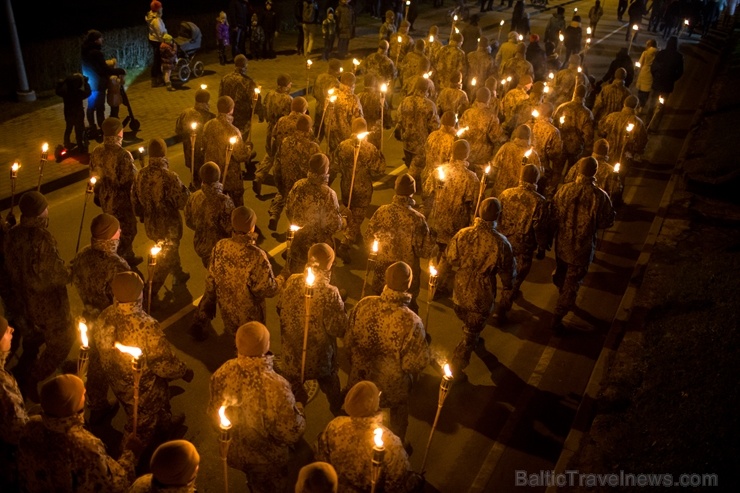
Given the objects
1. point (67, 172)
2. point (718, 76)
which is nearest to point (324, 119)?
point (67, 172)

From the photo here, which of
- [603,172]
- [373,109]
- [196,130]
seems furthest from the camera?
[373,109]

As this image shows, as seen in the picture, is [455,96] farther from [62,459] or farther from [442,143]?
[62,459]

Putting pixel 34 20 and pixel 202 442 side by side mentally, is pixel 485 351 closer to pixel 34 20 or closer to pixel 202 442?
pixel 202 442

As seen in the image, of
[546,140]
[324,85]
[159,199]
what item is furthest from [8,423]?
[324,85]

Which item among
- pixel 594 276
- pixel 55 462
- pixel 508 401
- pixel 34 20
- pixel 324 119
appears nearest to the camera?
pixel 55 462

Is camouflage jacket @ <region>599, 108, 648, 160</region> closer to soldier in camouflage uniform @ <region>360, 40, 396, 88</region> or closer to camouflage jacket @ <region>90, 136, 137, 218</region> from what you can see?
soldier in camouflage uniform @ <region>360, 40, 396, 88</region>

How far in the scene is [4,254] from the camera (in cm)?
718

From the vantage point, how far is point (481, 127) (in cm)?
1193

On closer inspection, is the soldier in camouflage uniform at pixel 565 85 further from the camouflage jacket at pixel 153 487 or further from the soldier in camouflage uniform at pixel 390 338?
the camouflage jacket at pixel 153 487

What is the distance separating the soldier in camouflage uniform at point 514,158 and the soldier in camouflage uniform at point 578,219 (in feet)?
5.56

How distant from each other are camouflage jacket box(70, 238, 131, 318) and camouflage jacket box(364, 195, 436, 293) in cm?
288

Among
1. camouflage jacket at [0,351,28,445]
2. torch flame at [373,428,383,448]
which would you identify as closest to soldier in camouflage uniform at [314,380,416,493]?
torch flame at [373,428,383,448]

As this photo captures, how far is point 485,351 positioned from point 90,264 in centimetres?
473

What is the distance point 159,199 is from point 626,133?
8.08 metres
